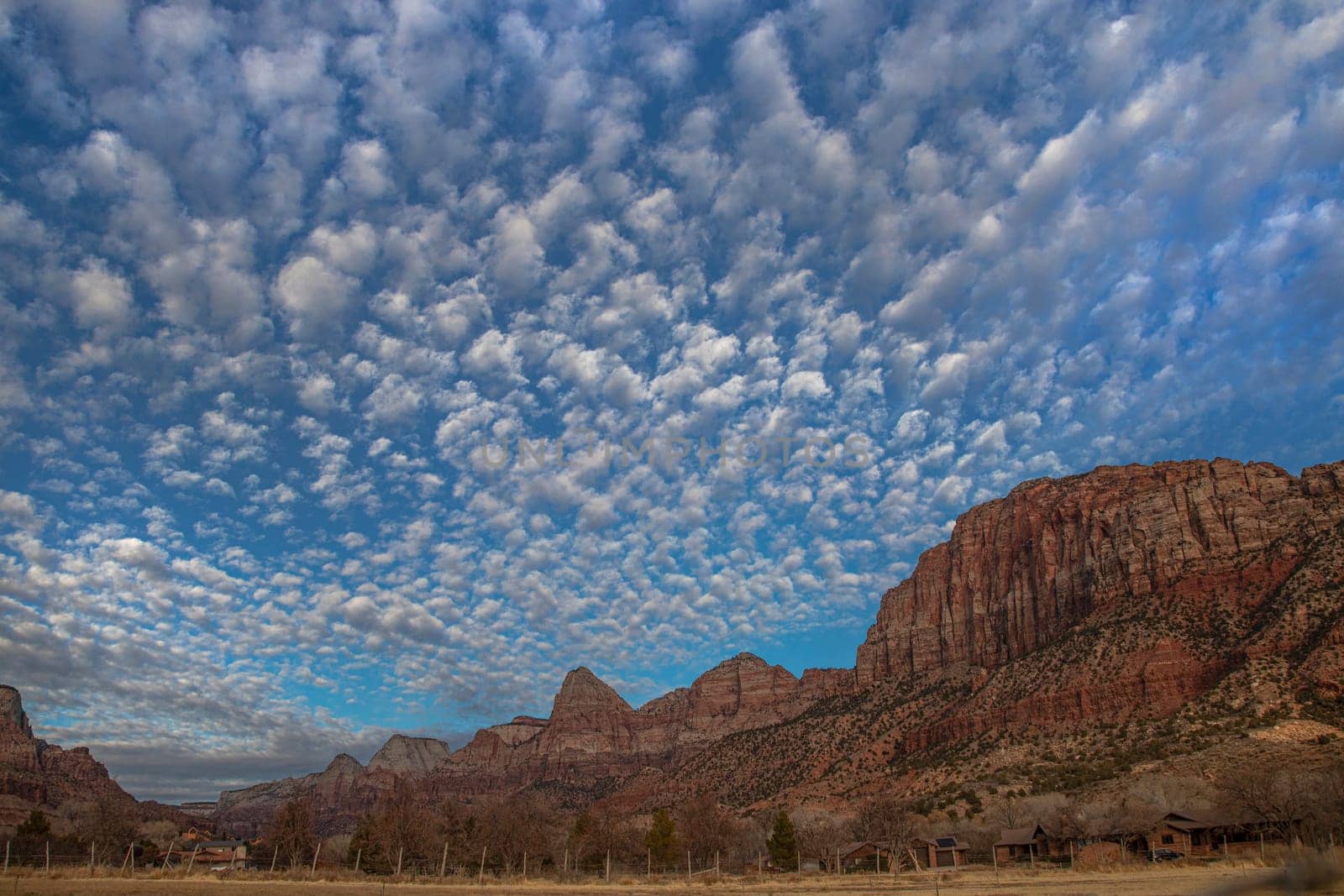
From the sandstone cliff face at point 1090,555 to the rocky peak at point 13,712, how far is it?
166 metres

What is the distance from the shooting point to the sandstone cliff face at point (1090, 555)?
9744 cm

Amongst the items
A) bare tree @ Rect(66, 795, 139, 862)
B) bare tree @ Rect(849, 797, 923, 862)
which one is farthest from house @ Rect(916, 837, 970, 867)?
bare tree @ Rect(66, 795, 139, 862)

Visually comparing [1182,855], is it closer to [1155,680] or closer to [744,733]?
[1155,680]

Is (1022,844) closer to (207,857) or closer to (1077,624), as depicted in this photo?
(1077,624)

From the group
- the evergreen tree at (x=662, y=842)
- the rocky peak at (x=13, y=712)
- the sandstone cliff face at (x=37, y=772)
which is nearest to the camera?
the evergreen tree at (x=662, y=842)

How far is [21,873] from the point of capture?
124 ft

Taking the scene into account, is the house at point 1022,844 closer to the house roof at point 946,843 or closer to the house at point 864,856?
the house roof at point 946,843

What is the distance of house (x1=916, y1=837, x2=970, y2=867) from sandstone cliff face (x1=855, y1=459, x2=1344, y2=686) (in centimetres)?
4973

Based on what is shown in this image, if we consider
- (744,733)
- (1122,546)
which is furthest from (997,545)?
(744,733)

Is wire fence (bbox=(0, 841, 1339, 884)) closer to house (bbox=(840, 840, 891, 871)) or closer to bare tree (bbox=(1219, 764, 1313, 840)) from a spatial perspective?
house (bbox=(840, 840, 891, 871))

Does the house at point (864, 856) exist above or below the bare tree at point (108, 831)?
below

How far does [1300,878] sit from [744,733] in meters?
148

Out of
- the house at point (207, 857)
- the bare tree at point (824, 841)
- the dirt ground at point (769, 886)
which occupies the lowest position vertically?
the house at point (207, 857)

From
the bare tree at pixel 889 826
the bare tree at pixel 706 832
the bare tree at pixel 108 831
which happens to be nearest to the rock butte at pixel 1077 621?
the bare tree at pixel 889 826
